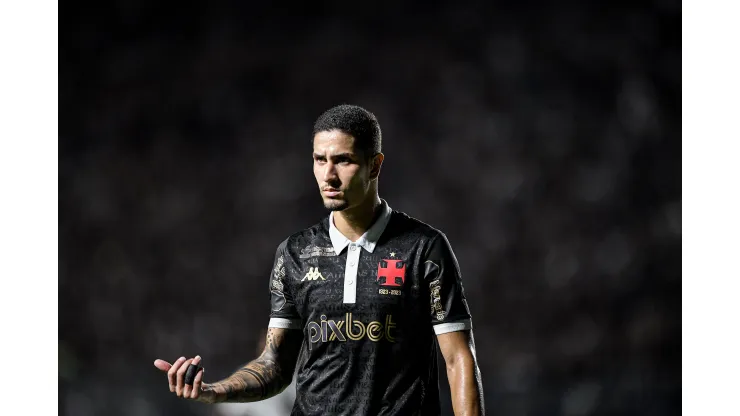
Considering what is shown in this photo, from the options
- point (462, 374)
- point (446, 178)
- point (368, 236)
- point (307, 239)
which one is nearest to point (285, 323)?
point (307, 239)

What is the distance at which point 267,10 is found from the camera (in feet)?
17.9

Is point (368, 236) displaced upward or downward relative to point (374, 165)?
downward

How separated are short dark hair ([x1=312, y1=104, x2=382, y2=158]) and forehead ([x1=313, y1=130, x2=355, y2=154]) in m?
0.01

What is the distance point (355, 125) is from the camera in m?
2.83

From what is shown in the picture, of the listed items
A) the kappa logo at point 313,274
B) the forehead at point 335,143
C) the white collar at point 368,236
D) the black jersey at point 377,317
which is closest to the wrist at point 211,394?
the black jersey at point 377,317

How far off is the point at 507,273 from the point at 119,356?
7.70 ft

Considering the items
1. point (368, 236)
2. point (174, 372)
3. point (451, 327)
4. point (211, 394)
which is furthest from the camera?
point (368, 236)

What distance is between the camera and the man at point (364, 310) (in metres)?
2.74

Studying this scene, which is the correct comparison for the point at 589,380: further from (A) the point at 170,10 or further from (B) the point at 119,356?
(A) the point at 170,10

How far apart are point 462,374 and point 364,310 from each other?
0.35 m

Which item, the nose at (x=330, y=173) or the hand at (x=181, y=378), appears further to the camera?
the nose at (x=330, y=173)

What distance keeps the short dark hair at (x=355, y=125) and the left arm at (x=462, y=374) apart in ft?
2.06

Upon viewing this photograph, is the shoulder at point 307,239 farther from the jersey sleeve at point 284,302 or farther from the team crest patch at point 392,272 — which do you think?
the team crest patch at point 392,272

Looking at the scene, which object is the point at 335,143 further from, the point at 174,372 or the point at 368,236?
the point at 174,372
